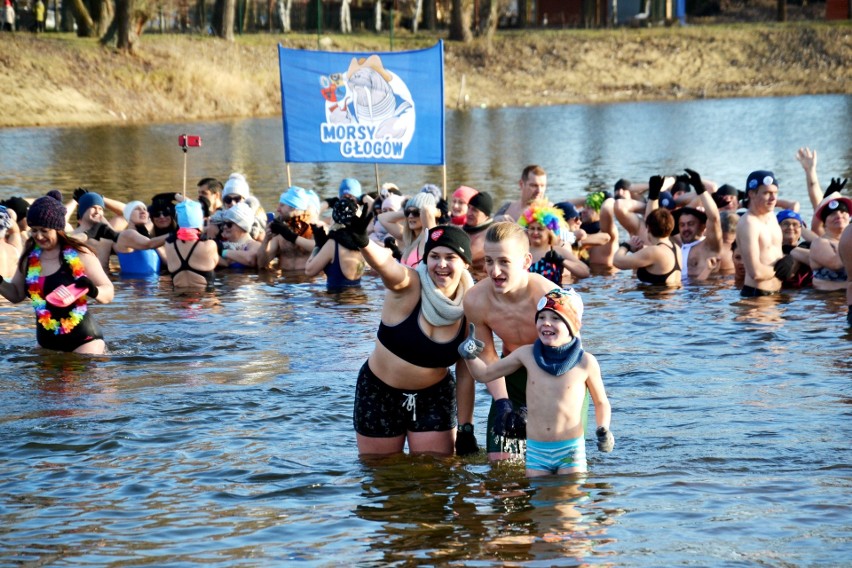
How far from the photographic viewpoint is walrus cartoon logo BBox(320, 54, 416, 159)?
1784 cm

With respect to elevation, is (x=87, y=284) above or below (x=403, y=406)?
above

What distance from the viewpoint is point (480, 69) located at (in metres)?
63.6

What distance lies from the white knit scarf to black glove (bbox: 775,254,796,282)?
7.60 meters

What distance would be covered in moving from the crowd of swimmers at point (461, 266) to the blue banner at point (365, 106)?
720 millimetres

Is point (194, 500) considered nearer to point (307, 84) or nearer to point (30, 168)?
point (307, 84)

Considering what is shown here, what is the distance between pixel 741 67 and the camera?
228ft

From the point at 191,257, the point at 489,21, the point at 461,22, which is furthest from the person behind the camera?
the point at 489,21

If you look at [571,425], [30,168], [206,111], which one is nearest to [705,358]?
[571,425]

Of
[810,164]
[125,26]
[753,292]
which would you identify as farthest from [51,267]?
[125,26]

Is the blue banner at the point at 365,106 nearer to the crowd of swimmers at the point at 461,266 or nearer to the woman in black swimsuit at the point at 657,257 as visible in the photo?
the crowd of swimmers at the point at 461,266

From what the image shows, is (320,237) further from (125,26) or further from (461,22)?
(461,22)

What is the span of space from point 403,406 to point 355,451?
1117 millimetres

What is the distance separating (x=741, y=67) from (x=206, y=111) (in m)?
33.1

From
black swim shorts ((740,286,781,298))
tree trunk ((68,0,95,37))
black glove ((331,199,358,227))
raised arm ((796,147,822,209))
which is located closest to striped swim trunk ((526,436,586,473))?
black glove ((331,199,358,227))
